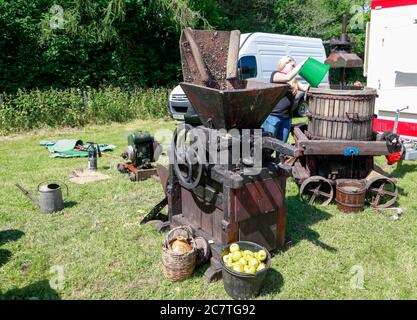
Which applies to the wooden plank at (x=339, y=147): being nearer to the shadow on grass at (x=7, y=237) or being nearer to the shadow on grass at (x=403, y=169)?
the shadow on grass at (x=403, y=169)

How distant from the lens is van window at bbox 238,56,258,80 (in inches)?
430

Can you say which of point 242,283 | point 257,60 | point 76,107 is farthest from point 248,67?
point 242,283

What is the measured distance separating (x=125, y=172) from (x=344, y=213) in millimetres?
3911

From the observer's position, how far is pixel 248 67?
Result: 11016mm

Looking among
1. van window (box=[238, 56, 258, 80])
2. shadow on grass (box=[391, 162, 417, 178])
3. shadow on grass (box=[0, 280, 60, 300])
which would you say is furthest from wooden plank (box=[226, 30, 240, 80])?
van window (box=[238, 56, 258, 80])

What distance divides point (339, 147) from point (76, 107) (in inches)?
336

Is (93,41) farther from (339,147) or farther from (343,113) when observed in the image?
(339,147)

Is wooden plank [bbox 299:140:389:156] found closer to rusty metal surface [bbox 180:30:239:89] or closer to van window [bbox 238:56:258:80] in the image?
rusty metal surface [bbox 180:30:239:89]

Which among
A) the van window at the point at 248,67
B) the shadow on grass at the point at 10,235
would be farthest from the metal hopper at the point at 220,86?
the van window at the point at 248,67

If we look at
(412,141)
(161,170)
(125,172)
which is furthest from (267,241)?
(412,141)

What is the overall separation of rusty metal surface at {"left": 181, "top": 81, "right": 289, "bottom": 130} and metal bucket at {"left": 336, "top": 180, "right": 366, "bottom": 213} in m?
1.90

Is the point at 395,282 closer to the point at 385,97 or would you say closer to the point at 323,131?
the point at 323,131
